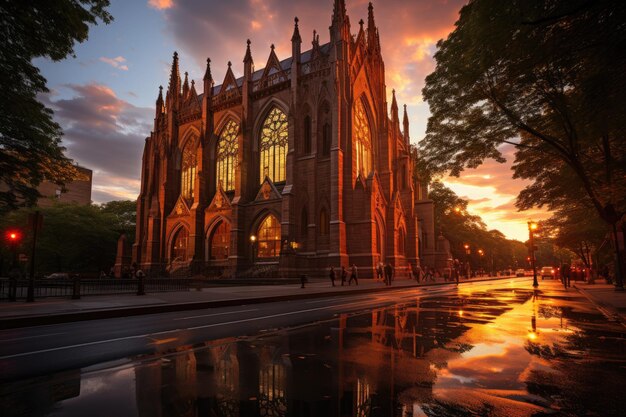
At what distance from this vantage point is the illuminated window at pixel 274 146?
129 feet

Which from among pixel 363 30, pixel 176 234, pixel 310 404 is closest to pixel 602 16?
pixel 310 404

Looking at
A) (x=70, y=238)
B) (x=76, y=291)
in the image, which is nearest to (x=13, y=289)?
(x=76, y=291)

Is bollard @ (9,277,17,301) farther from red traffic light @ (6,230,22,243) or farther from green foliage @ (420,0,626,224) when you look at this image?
green foliage @ (420,0,626,224)

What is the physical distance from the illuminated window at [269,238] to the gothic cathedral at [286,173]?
3.9 inches

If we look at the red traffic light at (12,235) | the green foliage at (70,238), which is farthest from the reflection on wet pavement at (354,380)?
the green foliage at (70,238)

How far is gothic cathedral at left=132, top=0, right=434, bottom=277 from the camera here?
34.0 m

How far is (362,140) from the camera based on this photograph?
130ft

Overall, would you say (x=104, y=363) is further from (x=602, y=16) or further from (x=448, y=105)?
(x=448, y=105)

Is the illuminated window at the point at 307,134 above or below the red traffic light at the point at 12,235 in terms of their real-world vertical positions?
above

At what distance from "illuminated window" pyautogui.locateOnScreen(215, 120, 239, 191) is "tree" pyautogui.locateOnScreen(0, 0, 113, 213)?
85.8ft

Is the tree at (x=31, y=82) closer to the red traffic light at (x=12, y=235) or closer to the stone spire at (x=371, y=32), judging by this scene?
the red traffic light at (x=12, y=235)

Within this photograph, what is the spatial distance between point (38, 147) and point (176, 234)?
96.0 feet

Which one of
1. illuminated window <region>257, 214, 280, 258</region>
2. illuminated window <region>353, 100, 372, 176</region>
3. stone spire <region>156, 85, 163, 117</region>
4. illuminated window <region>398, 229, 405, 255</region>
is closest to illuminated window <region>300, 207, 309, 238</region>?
illuminated window <region>257, 214, 280, 258</region>

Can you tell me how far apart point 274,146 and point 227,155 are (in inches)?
262
